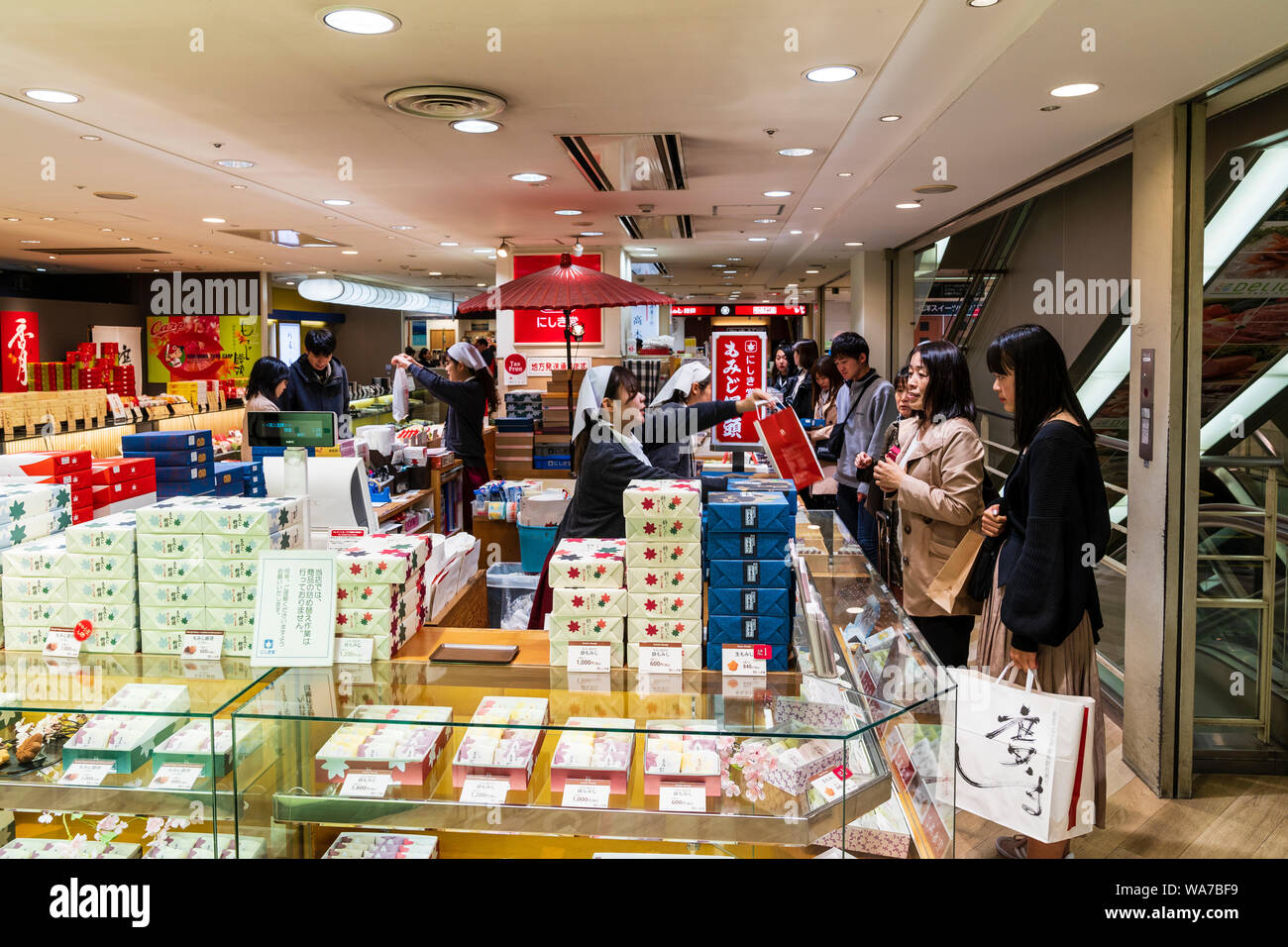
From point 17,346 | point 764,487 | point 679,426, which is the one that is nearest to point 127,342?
point 17,346

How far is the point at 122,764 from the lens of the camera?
1.91 m

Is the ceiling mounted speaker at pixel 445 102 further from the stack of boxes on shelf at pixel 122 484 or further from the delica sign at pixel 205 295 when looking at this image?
the delica sign at pixel 205 295

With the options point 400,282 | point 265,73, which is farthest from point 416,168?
point 400,282

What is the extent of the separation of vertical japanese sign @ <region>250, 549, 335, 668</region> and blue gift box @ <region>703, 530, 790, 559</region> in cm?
88

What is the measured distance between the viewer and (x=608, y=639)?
2148mm

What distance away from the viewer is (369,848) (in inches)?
76.3

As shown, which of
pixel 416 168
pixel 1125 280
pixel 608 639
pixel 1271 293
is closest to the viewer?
pixel 608 639

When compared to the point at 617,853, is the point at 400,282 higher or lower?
higher

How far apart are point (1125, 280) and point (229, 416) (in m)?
8.57

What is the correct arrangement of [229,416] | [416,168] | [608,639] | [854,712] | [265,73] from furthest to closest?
1. [229,416]
2. [416,168]
3. [265,73]
4. [608,639]
5. [854,712]

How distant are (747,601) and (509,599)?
6.51ft
